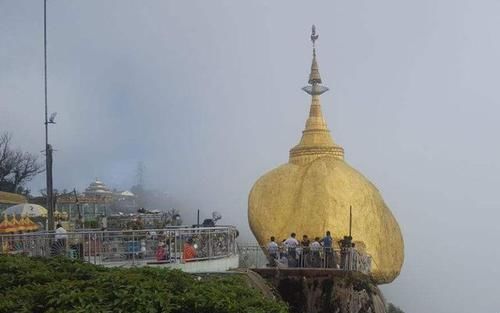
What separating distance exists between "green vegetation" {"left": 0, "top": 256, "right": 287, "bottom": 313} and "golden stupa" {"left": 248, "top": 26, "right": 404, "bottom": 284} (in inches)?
623

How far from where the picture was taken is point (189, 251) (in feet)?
52.9

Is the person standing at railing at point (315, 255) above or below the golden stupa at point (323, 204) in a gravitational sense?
below

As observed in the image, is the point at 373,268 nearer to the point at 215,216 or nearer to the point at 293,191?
the point at 293,191

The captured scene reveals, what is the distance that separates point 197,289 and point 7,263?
2.99 m

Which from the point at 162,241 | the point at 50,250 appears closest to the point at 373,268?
the point at 162,241

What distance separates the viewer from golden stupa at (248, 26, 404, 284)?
81.5 ft

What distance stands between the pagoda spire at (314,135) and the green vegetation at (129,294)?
18.6 meters

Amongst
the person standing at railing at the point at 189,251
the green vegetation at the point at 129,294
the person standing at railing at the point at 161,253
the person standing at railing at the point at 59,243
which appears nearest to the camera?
the green vegetation at the point at 129,294

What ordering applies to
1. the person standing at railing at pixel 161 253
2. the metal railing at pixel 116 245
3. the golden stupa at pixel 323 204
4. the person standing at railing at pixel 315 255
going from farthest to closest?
1. the golden stupa at pixel 323 204
2. the person standing at railing at pixel 315 255
3. the person standing at railing at pixel 161 253
4. the metal railing at pixel 116 245

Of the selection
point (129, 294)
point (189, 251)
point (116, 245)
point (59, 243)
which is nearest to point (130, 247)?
point (116, 245)

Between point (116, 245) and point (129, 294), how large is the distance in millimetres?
7910

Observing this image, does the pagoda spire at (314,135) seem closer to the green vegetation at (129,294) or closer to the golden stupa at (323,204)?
the golden stupa at (323,204)

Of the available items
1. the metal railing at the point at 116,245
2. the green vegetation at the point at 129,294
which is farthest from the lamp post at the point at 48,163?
the green vegetation at the point at 129,294

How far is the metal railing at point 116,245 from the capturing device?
1512 centimetres
